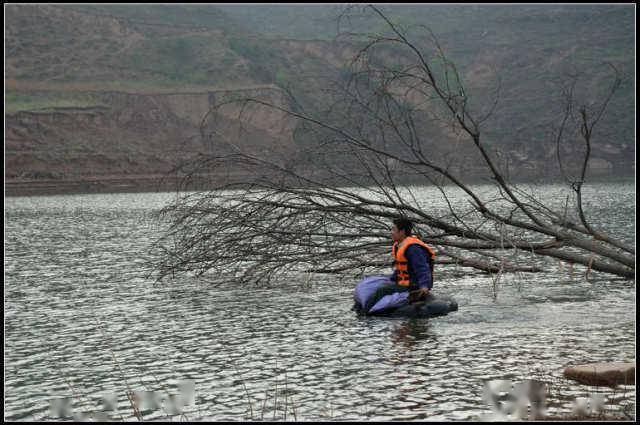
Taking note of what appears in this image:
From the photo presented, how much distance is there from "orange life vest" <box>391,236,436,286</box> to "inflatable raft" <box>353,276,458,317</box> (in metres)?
0.18

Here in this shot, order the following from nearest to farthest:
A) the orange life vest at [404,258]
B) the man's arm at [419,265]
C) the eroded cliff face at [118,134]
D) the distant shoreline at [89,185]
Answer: the orange life vest at [404,258]
the man's arm at [419,265]
the distant shoreline at [89,185]
the eroded cliff face at [118,134]

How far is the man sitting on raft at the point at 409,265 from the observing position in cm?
1356

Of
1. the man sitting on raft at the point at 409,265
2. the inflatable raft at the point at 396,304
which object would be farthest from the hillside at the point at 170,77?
the man sitting on raft at the point at 409,265

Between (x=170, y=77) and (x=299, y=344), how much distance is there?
110894 millimetres

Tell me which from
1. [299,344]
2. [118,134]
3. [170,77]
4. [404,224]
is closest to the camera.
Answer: [299,344]

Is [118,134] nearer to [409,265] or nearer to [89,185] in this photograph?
[89,185]

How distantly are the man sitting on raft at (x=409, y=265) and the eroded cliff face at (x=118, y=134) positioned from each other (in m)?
71.4

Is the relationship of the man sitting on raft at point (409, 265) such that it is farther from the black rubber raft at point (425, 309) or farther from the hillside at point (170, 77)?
the hillside at point (170, 77)

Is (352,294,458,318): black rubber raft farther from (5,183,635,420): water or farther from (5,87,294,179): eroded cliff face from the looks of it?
(5,87,294,179): eroded cliff face

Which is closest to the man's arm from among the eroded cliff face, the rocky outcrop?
the rocky outcrop

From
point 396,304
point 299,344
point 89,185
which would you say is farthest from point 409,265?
point 89,185

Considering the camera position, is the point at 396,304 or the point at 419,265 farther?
the point at 396,304

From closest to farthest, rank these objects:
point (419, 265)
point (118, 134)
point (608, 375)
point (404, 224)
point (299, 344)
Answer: point (608, 375)
point (299, 344)
point (404, 224)
point (419, 265)
point (118, 134)

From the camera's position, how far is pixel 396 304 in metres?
13.9
